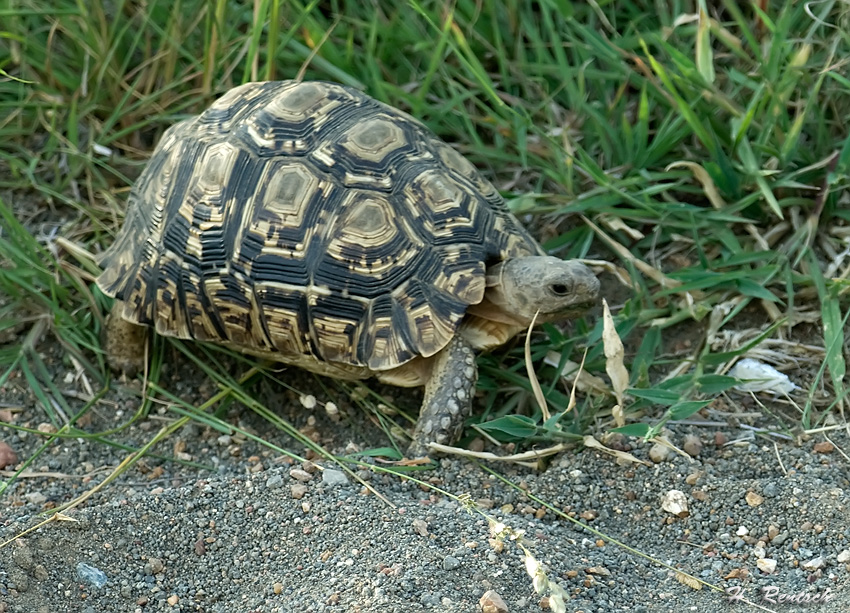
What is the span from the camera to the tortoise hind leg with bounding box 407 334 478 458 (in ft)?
8.91

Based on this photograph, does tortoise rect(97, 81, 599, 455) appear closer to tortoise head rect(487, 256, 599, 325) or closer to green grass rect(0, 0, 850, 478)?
tortoise head rect(487, 256, 599, 325)

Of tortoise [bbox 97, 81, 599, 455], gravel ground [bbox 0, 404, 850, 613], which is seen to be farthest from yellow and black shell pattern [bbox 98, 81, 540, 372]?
gravel ground [bbox 0, 404, 850, 613]

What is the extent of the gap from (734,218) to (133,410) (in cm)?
211

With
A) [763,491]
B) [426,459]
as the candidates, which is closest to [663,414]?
[763,491]

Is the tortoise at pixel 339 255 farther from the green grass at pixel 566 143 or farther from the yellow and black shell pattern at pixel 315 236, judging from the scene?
the green grass at pixel 566 143

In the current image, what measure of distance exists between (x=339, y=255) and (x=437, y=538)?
2.97ft

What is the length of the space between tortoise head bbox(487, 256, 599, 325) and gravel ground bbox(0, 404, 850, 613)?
0.46 meters

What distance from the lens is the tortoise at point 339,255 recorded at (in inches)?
109

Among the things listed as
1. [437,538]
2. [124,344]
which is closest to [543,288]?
[437,538]

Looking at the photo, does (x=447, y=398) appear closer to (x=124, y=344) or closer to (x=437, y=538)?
(x=437, y=538)

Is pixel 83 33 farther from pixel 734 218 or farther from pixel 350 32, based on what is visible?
pixel 734 218

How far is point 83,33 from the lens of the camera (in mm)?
3715

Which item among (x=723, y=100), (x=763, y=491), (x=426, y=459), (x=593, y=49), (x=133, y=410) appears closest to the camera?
(x=763, y=491)

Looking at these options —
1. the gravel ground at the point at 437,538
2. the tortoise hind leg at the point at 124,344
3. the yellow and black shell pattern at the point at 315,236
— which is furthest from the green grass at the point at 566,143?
the yellow and black shell pattern at the point at 315,236
